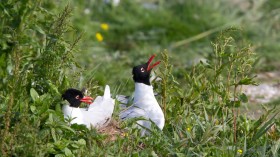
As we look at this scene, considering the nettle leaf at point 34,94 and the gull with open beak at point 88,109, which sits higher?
the nettle leaf at point 34,94

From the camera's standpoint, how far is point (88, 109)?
6184 mm

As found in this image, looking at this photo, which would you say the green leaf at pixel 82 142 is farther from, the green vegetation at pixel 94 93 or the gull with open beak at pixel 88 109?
the gull with open beak at pixel 88 109

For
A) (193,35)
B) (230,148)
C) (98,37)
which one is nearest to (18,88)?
(230,148)

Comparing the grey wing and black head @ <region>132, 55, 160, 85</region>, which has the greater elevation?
black head @ <region>132, 55, 160, 85</region>

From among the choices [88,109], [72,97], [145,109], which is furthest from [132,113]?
[72,97]

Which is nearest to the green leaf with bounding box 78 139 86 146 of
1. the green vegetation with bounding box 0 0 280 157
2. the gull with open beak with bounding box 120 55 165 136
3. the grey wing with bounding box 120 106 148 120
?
the green vegetation with bounding box 0 0 280 157

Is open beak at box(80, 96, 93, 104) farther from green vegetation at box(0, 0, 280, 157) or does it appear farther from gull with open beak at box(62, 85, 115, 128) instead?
green vegetation at box(0, 0, 280, 157)

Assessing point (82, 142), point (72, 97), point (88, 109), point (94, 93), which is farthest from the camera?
point (94, 93)

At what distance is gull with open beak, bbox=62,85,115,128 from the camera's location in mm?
5893

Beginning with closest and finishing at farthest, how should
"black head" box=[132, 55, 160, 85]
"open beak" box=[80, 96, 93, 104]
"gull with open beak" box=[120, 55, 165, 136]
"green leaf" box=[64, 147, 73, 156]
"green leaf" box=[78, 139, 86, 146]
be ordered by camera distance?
"green leaf" box=[64, 147, 73, 156], "green leaf" box=[78, 139, 86, 146], "open beak" box=[80, 96, 93, 104], "gull with open beak" box=[120, 55, 165, 136], "black head" box=[132, 55, 160, 85]

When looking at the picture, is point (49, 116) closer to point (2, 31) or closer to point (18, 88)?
point (18, 88)

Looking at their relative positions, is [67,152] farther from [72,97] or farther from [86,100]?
[86,100]

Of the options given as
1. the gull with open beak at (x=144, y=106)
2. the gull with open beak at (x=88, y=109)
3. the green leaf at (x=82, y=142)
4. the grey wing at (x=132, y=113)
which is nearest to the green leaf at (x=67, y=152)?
the green leaf at (x=82, y=142)

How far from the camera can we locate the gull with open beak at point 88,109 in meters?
5.89
